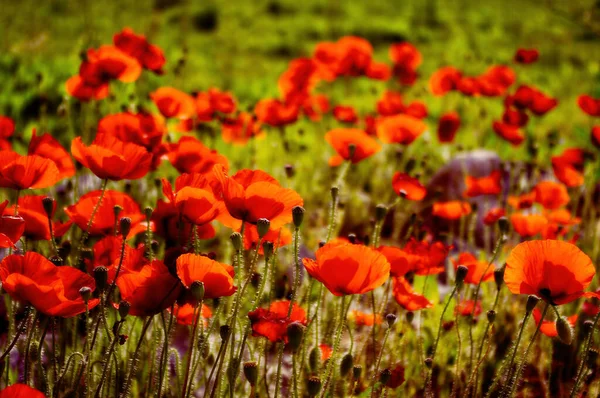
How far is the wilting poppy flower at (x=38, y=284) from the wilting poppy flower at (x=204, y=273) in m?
0.18

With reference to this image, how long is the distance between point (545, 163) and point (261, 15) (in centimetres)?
513

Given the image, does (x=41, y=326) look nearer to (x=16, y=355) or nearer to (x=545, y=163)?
(x=16, y=355)

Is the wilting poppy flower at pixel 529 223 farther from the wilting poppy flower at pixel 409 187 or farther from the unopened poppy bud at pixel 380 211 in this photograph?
the unopened poppy bud at pixel 380 211

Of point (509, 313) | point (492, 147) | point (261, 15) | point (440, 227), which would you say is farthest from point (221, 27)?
point (509, 313)

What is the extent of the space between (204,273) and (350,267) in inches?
11.6

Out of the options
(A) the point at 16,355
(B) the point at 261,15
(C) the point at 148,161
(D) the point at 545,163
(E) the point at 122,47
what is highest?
(B) the point at 261,15

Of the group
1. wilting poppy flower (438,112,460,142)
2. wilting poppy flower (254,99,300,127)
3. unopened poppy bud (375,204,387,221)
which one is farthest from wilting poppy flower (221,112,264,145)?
unopened poppy bud (375,204,387,221)

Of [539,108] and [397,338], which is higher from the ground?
[539,108]

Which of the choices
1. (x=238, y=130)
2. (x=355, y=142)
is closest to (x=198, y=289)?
(x=355, y=142)

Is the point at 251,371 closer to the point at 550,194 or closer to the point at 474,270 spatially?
the point at 474,270

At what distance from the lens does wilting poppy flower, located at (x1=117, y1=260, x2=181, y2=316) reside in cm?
139

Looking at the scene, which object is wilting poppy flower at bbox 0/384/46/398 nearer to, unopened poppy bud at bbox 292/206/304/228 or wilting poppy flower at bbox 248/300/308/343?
wilting poppy flower at bbox 248/300/308/343

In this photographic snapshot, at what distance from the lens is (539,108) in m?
3.47

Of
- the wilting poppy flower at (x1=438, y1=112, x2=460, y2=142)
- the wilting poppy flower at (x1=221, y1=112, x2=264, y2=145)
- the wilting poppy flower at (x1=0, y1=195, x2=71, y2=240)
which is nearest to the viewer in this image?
the wilting poppy flower at (x1=0, y1=195, x2=71, y2=240)
